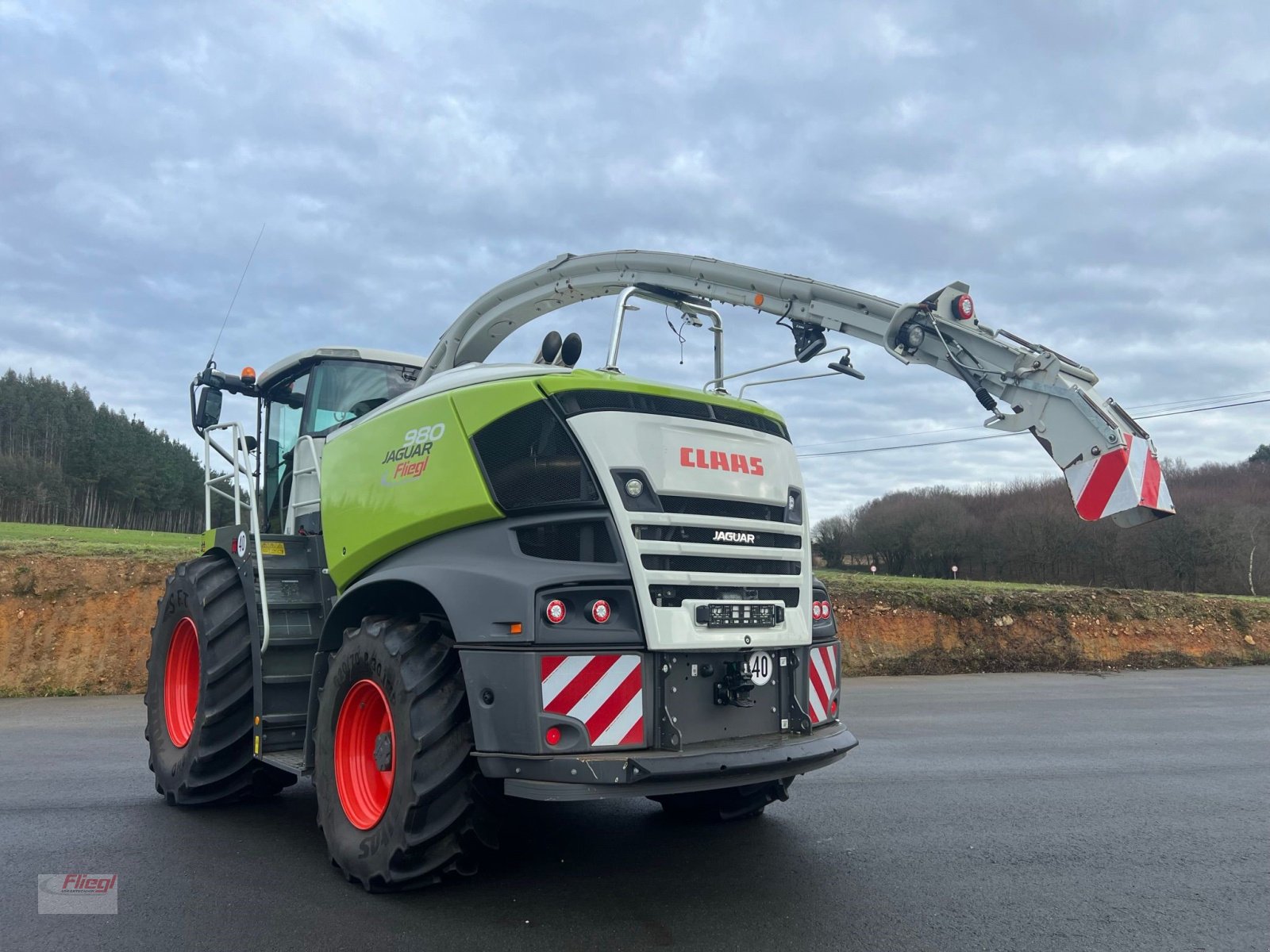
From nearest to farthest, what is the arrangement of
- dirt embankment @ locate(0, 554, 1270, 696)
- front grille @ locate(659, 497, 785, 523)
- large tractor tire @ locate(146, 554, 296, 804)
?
front grille @ locate(659, 497, 785, 523), large tractor tire @ locate(146, 554, 296, 804), dirt embankment @ locate(0, 554, 1270, 696)

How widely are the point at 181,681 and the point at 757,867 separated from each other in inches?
168

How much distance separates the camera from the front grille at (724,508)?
4523mm

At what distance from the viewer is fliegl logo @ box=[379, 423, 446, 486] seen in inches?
187

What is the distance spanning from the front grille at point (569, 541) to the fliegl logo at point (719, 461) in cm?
57

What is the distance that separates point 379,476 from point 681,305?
104 inches

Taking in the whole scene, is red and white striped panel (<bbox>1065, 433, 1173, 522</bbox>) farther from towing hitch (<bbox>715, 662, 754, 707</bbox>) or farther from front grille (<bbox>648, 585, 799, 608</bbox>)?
towing hitch (<bbox>715, 662, 754, 707</bbox>)

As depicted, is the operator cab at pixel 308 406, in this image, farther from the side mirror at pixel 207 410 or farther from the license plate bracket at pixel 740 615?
the license plate bracket at pixel 740 615

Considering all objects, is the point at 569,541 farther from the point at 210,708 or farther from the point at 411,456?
the point at 210,708

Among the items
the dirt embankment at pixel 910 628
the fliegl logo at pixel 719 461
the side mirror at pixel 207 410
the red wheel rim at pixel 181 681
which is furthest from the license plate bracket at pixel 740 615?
the dirt embankment at pixel 910 628

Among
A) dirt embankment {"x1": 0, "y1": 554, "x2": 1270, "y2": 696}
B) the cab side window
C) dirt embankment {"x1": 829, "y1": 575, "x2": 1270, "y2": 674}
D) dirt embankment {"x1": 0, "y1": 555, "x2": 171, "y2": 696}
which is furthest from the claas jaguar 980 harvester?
dirt embankment {"x1": 829, "y1": 575, "x2": 1270, "y2": 674}

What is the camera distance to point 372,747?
4.84 meters

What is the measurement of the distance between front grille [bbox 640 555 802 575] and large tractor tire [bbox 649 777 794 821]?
1.36 m

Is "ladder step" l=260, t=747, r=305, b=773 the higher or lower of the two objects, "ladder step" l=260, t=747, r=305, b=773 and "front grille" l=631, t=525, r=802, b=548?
the lower

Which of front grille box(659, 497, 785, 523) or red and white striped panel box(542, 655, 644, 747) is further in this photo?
front grille box(659, 497, 785, 523)
